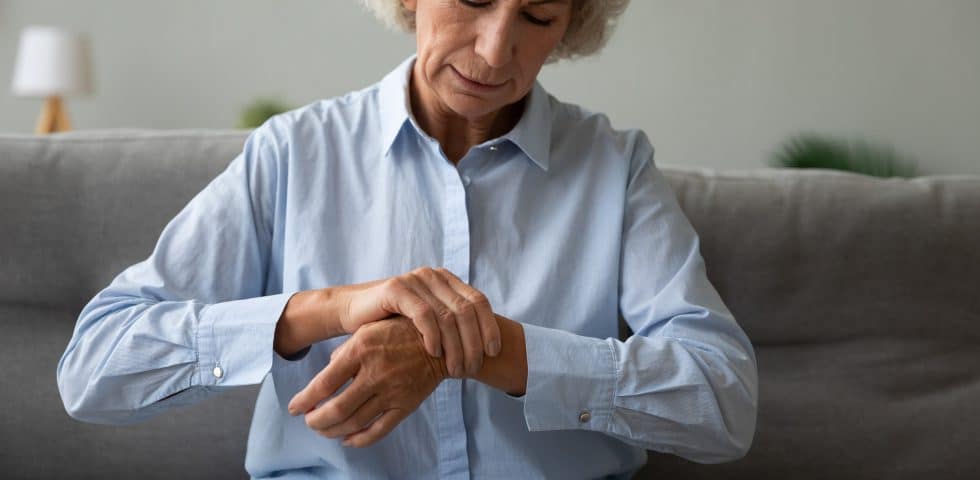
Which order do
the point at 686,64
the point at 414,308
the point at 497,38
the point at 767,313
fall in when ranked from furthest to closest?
1. the point at 686,64
2. the point at 767,313
3. the point at 497,38
4. the point at 414,308

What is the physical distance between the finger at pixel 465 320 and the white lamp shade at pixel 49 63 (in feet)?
10.6

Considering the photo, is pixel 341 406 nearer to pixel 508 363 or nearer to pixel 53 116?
pixel 508 363

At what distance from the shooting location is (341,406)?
1087 millimetres

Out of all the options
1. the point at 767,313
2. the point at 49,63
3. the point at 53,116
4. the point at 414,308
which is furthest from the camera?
the point at 53,116

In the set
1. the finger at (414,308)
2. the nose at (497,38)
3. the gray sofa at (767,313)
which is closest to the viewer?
the finger at (414,308)

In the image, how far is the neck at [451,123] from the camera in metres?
1.34

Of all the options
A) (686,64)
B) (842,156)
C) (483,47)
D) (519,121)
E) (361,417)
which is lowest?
(842,156)

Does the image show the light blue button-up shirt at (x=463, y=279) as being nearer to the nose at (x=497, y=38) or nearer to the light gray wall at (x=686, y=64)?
the nose at (x=497, y=38)

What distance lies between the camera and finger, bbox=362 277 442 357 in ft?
3.53

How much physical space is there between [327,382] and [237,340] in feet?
0.38

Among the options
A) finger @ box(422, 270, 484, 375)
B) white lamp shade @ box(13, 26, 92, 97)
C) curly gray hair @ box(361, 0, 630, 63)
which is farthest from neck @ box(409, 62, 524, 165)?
white lamp shade @ box(13, 26, 92, 97)

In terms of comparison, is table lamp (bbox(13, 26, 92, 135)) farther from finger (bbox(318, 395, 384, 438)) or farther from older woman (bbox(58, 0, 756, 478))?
finger (bbox(318, 395, 384, 438))

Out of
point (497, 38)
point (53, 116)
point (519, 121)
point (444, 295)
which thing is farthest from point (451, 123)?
point (53, 116)

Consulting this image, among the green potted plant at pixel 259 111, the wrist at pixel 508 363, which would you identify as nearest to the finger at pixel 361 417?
the wrist at pixel 508 363
